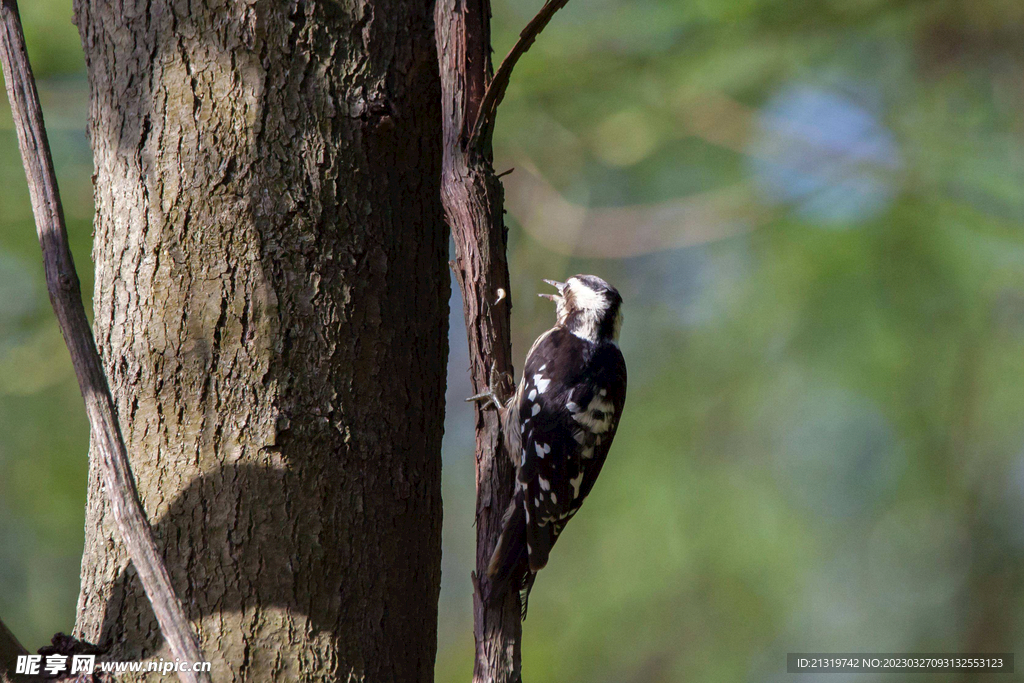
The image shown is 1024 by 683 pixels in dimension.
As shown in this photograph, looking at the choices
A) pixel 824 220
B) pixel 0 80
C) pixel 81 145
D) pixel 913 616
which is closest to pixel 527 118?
pixel 824 220

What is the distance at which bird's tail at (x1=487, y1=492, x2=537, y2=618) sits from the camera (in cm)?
186

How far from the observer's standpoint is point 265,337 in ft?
5.28

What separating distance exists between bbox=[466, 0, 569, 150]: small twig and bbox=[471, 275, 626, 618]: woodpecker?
868 millimetres

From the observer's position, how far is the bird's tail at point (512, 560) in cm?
186

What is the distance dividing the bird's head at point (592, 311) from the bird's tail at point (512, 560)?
79 cm

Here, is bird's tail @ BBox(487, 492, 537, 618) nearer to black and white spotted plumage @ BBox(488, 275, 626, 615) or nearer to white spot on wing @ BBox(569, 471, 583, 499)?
black and white spotted plumage @ BBox(488, 275, 626, 615)

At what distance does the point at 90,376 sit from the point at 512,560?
3.82 ft

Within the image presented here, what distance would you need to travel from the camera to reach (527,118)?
15.9 feet

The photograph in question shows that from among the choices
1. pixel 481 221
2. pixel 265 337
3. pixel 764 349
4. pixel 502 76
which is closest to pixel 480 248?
pixel 481 221

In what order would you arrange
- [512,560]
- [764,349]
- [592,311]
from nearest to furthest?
1. [512,560]
2. [592,311]
3. [764,349]

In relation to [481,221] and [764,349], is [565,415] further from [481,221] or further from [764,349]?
[764,349]

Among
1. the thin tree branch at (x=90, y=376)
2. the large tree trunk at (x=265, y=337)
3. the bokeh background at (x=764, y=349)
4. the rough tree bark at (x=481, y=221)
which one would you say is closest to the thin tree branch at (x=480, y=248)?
the rough tree bark at (x=481, y=221)

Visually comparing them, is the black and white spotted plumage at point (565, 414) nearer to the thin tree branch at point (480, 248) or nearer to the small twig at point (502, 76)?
the thin tree branch at point (480, 248)

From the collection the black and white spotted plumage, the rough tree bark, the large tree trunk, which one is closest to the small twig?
the rough tree bark
